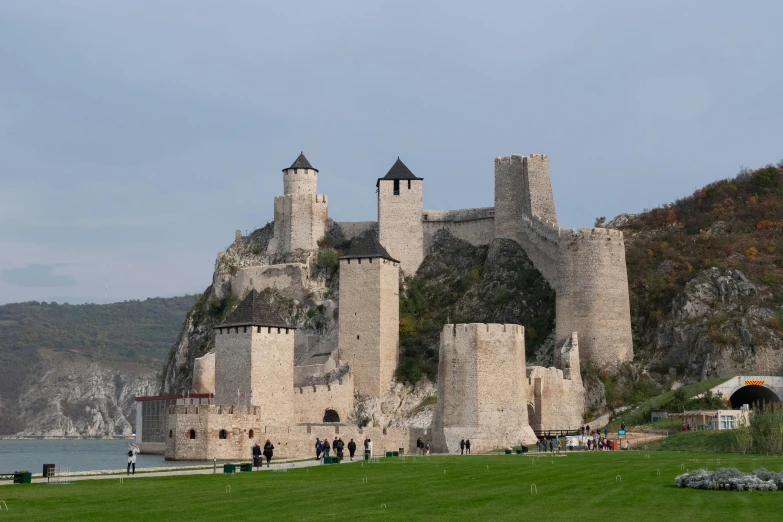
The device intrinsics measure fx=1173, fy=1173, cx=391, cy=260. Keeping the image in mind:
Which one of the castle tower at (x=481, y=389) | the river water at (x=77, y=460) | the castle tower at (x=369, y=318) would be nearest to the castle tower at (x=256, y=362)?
the river water at (x=77, y=460)

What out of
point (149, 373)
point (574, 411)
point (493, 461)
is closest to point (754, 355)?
point (574, 411)

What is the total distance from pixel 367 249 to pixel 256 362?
15.1 meters

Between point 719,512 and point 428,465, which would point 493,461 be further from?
point 719,512

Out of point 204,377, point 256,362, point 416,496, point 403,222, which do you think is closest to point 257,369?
point 256,362

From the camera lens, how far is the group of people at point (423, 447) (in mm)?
45281

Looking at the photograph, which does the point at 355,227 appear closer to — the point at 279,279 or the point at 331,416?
the point at 279,279

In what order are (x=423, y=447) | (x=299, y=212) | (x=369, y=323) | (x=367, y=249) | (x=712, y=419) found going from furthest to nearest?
1. (x=299, y=212)
2. (x=367, y=249)
3. (x=369, y=323)
4. (x=712, y=419)
5. (x=423, y=447)

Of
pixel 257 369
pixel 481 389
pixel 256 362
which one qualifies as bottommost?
pixel 481 389

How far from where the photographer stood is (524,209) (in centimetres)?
6775

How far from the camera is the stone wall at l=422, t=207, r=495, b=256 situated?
2822 inches

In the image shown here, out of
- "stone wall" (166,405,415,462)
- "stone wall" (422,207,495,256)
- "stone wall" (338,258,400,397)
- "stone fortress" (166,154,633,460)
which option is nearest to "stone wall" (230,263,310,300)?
"stone fortress" (166,154,633,460)

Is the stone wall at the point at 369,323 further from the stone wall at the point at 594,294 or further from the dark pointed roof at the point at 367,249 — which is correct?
the stone wall at the point at 594,294

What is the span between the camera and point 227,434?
46156mm

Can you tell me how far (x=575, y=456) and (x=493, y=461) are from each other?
3557 millimetres
